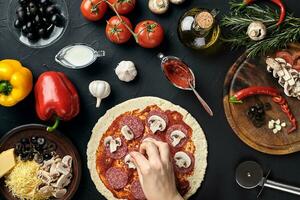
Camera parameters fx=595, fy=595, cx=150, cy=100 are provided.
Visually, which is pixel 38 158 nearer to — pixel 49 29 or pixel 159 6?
pixel 49 29

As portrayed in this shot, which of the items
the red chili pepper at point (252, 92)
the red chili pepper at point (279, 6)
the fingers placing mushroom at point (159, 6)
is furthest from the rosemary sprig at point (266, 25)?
the fingers placing mushroom at point (159, 6)

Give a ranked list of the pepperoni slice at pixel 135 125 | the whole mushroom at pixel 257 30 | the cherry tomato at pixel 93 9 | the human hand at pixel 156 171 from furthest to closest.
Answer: the pepperoni slice at pixel 135 125 < the cherry tomato at pixel 93 9 < the whole mushroom at pixel 257 30 < the human hand at pixel 156 171

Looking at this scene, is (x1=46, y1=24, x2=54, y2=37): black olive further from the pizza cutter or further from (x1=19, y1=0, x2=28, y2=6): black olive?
the pizza cutter

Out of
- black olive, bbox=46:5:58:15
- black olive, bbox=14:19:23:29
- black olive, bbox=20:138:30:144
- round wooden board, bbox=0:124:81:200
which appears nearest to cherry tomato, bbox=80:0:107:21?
black olive, bbox=46:5:58:15

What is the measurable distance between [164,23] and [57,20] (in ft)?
2.19

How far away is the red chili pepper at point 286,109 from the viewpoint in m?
3.63

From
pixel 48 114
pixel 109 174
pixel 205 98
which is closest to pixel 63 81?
pixel 48 114

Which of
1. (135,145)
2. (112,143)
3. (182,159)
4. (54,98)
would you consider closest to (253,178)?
(182,159)

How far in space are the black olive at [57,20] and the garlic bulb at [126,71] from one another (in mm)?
458

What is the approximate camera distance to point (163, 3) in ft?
12.1

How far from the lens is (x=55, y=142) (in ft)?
12.1

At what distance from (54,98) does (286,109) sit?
1416 mm

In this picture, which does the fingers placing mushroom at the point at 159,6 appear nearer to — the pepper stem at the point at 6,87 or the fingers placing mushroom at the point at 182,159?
the fingers placing mushroom at the point at 182,159

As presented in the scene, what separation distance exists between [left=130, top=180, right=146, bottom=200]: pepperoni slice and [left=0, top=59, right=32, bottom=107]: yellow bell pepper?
88cm
